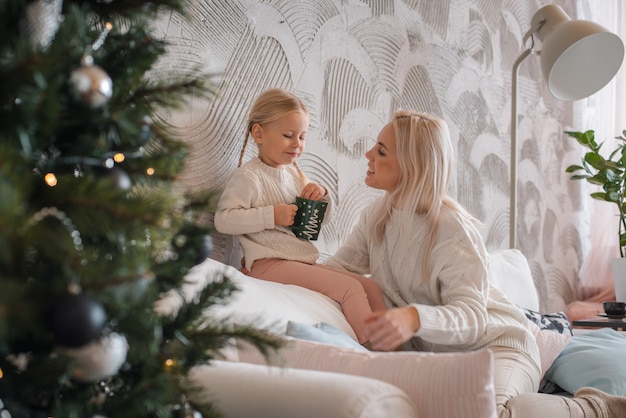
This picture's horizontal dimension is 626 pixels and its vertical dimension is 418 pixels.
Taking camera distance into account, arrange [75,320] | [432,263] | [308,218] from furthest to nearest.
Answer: [308,218] → [432,263] → [75,320]

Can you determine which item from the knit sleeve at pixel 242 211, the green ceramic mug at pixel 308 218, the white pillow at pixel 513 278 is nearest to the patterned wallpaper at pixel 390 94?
the knit sleeve at pixel 242 211

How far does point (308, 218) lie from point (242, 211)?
0.18 meters

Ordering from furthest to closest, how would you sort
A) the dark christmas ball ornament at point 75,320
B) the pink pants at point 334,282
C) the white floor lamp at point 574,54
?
the white floor lamp at point 574,54 → the pink pants at point 334,282 → the dark christmas ball ornament at point 75,320

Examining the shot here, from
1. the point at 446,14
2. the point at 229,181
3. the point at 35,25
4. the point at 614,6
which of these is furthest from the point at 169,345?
the point at 614,6

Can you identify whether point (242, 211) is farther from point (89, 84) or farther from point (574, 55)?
point (574, 55)

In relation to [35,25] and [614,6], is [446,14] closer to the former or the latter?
[614,6]

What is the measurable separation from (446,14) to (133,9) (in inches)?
101

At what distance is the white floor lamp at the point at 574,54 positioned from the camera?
8.32ft

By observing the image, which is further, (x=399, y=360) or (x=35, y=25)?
(x=399, y=360)

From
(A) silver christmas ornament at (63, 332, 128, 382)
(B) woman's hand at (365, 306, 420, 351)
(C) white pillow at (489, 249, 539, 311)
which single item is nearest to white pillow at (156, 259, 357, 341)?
(B) woman's hand at (365, 306, 420, 351)

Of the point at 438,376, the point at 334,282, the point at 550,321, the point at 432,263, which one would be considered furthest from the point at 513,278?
the point at 438,376

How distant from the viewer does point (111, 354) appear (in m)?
0.65

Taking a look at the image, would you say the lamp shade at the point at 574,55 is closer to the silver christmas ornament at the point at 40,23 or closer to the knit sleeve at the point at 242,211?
the knit sleeve at the point at 242,211

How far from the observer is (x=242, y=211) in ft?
6.20
